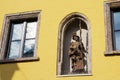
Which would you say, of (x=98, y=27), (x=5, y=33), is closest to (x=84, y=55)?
(x=98, y=27)

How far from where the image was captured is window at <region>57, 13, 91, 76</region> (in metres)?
7.91

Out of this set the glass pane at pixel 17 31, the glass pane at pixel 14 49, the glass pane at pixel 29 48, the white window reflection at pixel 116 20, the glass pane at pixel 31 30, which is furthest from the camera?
the glass pane at pixel 17 31

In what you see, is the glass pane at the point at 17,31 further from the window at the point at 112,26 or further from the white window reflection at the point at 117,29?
the white window reflection at the point at 117,29

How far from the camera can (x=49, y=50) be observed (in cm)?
827

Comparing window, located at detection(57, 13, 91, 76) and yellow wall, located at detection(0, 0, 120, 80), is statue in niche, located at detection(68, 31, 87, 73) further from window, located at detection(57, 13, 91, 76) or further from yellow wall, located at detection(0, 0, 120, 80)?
yellow wall, located at detection(0, 0, 120, 80)

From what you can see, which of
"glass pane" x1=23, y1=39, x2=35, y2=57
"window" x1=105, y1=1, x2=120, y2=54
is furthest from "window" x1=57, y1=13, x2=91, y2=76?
"glass pane" x1=23, y1=39, x2=35, y2=57

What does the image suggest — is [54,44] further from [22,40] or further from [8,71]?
[8,71]

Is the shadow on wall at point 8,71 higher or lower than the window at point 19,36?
lower

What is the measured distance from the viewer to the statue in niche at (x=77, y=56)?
25.8ft

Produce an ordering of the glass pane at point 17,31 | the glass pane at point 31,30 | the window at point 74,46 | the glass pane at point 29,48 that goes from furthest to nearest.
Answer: the glass pane at point 17,31, the glass pane at point 31,30, the glass pane at point 29,48, the window at point 74,46

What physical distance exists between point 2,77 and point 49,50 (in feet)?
4.75

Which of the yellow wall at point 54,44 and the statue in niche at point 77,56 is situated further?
the statue in niche at point 77,56

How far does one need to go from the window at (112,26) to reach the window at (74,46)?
0.52m

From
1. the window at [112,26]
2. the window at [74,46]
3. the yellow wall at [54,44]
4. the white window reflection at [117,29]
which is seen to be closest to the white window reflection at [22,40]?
the yellow wall at [54,44]
